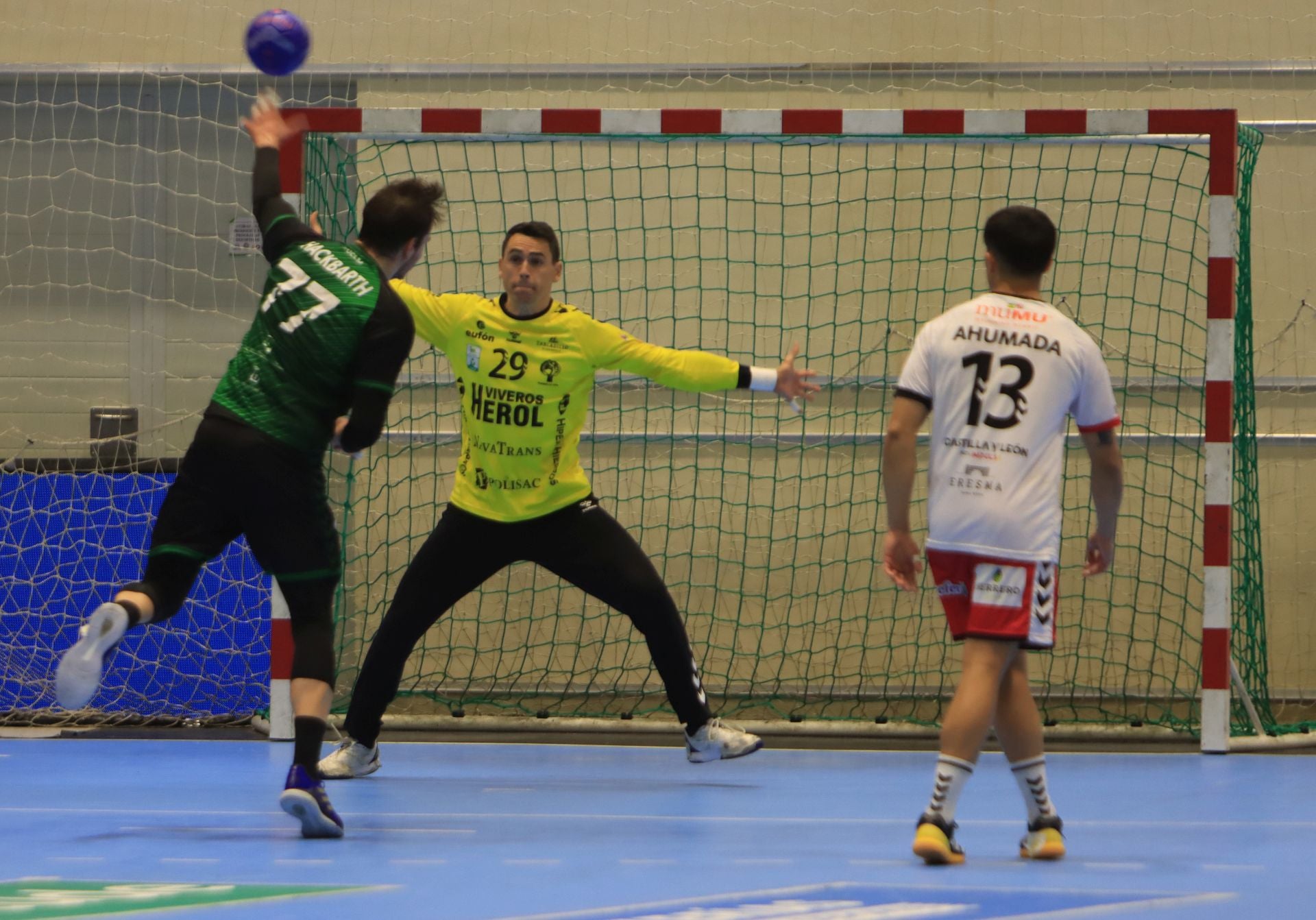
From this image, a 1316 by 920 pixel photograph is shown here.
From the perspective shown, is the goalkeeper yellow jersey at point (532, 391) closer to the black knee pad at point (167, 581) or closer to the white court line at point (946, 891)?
the black knee pad at point (167, 581)

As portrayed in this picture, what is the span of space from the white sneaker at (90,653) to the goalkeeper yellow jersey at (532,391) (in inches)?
70.0

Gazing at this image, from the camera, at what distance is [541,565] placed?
20.6 ft

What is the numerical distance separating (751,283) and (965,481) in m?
4.87

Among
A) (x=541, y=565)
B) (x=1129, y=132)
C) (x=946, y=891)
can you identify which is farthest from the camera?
(x=1129, y=132)

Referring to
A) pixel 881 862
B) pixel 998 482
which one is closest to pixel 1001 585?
pixel 998 482

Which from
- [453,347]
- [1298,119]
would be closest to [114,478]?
[453,347]

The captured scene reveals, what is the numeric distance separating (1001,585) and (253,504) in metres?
2.21

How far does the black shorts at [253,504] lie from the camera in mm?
4996

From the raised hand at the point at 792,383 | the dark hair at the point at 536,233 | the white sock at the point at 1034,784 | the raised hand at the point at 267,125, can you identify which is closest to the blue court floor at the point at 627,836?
the white sock at the point at 1034,784

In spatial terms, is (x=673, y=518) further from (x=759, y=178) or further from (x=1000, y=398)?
(x=1000, y=398)

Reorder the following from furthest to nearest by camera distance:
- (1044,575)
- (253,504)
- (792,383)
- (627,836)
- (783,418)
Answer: (783,418) → (792,383) → (627,836) → (253,504) → (1044,575)

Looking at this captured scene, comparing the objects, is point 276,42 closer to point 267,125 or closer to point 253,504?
point 267,125

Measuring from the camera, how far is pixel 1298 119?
9.19 meters

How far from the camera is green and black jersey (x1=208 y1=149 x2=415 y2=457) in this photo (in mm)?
5020
